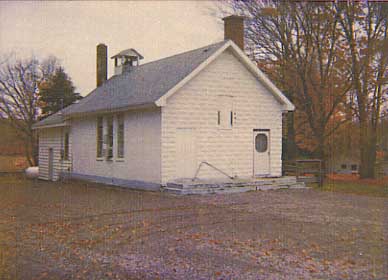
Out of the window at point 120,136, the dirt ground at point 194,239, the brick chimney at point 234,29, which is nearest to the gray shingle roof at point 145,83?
the window at point 120,136

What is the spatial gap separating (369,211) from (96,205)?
7.70 meters

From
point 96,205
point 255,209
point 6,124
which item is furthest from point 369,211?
point 6,124

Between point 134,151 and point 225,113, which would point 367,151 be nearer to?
point 225,113

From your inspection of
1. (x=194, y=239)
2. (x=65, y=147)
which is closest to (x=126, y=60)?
(x=65, y=147)

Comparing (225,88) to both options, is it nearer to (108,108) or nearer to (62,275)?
(108,108)

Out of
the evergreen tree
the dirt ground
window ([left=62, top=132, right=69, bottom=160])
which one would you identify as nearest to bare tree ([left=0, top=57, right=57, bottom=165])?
the evergreen tree

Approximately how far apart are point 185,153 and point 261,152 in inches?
151

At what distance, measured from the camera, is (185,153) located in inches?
765

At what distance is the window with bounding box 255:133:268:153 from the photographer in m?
21.5

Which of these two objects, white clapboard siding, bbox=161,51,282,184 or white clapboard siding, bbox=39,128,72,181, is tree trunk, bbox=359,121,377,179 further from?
white clapboard siding, bbox=39,128,72,181

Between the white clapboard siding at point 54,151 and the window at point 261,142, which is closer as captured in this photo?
the window at point 261,142

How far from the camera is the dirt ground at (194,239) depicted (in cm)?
765

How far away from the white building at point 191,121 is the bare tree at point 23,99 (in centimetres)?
2045

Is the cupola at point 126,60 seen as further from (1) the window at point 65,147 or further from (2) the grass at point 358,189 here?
(2) the grass at point 358,189
